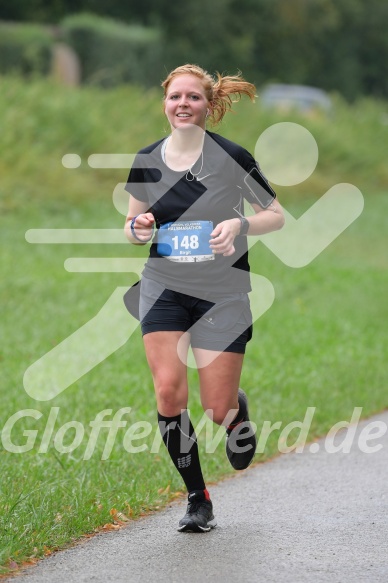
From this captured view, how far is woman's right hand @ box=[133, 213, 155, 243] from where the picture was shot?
5441 millimetres

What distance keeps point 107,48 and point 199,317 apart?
30.1 metres

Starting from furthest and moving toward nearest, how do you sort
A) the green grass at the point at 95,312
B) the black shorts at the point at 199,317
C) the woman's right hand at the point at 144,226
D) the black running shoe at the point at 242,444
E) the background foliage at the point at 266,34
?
1. the background foliage at the point at 266,34
2. the green grass at the point at 95,312
3. the black running shoe at the point at 242,444
4. the black shorts at the point at 199,317
5. the woman's right hand at the point at 144,226

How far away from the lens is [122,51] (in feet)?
116

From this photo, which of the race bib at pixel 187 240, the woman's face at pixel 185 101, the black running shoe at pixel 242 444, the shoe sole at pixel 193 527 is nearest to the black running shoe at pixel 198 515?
the shoe sole at pixel 193 527

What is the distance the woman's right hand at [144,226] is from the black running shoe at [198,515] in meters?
1.22

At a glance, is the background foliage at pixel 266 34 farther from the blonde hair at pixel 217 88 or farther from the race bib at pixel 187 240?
the race bib at pixel 187 240

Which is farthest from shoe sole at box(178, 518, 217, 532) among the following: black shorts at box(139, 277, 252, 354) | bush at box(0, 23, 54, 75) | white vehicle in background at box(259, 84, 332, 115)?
bush at box(0, 23, 54, 75)

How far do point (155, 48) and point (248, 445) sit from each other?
32649mm

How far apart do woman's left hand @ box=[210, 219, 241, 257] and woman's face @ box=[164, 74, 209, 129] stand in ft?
1.78

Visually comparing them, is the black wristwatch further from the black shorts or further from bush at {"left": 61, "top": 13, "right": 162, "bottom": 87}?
bush at {"left": 61, "top": 13, "right": 162, "bottom": 87}

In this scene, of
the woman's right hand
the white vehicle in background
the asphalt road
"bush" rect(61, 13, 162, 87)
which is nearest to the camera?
the asphalt road

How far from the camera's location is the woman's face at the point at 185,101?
18.4 feet

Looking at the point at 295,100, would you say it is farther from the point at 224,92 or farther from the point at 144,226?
the point at 144,226

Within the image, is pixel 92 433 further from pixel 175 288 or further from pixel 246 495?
pixel 175 288
